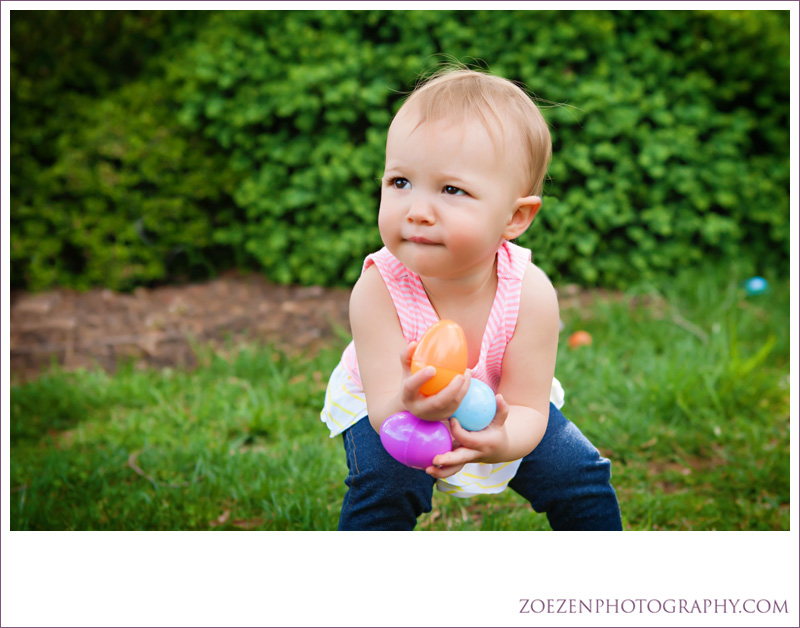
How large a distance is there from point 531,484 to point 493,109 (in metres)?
0.89

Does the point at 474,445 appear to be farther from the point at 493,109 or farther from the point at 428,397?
the point at 493,109

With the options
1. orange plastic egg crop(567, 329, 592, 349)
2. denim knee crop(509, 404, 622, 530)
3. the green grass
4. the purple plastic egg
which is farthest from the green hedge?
the purple plastic egg

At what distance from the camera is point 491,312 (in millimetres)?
1632

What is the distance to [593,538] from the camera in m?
1.74

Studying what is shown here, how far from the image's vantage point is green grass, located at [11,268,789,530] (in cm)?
226

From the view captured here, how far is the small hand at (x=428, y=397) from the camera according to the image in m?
1.36

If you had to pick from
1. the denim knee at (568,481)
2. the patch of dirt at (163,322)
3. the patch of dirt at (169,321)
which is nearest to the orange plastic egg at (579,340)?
the patch of dirt at (169,321)

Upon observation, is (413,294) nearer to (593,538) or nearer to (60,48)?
(593,538)

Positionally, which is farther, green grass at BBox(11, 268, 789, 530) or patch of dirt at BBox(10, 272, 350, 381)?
patch of dirt at BBox(10, 272, 350, 381)

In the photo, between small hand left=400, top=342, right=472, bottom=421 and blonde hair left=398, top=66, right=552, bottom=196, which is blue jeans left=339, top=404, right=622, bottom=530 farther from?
blonde hair left=398, top=66, right=552, bottom=196

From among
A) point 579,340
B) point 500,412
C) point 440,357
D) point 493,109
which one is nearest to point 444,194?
point 493,109

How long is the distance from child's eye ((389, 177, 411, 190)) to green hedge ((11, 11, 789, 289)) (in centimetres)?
220

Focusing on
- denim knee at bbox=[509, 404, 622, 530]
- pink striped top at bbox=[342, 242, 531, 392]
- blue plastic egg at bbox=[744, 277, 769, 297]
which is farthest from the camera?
blue plastic egg at bbox=[744, 277, 769, 297]

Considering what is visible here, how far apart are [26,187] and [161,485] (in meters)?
2.38
